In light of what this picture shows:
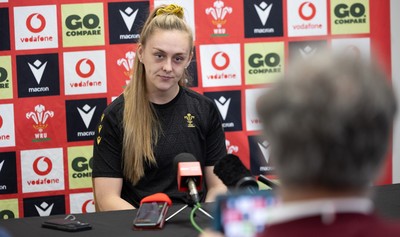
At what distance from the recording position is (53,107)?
350cm

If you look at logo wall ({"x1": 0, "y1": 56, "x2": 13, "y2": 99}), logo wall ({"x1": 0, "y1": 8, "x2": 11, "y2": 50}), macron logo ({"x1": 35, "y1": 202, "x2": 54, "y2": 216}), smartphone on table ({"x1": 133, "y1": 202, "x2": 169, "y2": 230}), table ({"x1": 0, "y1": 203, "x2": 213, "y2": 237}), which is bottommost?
macron logo ({"x1": 35, "y1": 202, "x2": 54, "y2": 216})

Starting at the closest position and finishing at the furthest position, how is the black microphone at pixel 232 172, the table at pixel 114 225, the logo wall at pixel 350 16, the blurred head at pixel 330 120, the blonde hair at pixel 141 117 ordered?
the blurred head at pixel 330 120
the black microphone at pixel 232 172
the table at pixel 114 225
the blonde hair at pixel 141 117
the logo wall at pixel 350 16

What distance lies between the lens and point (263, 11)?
366 centimetres

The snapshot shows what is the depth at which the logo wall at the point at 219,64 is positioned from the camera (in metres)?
3.60

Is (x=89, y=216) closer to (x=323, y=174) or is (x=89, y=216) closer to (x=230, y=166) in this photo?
(x=230, y=166)

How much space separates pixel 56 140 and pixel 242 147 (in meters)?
1.01

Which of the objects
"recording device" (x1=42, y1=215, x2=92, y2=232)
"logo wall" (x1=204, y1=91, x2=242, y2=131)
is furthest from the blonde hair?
"logo wall" (x1=204, y1=91, x2=242, y2=131)

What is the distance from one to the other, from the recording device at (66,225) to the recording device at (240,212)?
736 mm

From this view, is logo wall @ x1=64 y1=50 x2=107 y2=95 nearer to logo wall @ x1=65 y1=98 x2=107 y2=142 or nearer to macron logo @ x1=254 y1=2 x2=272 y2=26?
logo wall @ x1=65 y1=98 x2=107 y2=142

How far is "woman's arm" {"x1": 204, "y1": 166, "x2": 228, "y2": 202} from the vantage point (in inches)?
97.3

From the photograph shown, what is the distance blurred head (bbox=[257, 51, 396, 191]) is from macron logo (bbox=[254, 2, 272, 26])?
293 cm

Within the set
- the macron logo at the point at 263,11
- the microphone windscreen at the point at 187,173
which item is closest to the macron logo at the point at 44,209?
the macron logo at the point at 263,11

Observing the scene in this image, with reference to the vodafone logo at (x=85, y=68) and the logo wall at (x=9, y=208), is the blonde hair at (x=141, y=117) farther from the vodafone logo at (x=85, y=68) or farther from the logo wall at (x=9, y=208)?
the logo wall at (x=9, y=208)

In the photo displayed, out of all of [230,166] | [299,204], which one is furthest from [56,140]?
[299,204]
